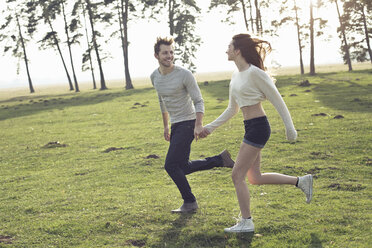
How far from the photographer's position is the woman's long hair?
5.73m

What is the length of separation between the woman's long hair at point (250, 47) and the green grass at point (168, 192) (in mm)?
2433

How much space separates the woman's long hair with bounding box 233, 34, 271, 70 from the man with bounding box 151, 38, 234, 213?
1367mm

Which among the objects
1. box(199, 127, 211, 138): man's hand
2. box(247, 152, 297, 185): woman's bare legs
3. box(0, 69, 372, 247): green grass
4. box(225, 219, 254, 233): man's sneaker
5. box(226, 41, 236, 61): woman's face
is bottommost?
box(0, 69, 372, 247): green grass

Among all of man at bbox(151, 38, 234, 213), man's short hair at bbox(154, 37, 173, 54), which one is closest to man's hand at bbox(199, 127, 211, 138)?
man at bbox(151, 38, 234, 213)

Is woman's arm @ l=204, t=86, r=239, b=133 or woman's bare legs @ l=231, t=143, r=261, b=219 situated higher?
woman's arm @ l=204, t=86, r=239, b=133

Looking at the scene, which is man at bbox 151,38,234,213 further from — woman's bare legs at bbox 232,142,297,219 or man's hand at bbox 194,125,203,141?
woman's bare legs at bbox 232,142,297,219

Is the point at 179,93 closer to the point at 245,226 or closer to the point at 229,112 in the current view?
the point at 229,112

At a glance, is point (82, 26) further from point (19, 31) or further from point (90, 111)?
point (90, 111)

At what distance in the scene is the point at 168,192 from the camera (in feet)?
28.7

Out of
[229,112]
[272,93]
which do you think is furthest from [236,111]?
[272,93]

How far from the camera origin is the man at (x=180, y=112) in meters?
6.88

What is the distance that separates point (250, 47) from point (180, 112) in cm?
186

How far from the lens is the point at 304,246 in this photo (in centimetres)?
552

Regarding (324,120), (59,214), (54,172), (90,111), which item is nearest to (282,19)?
(90,111)
